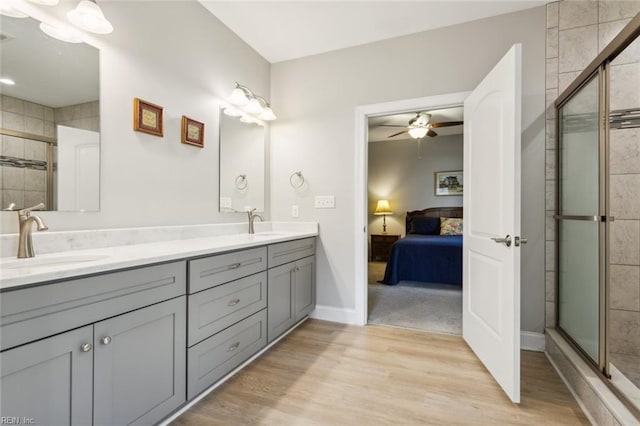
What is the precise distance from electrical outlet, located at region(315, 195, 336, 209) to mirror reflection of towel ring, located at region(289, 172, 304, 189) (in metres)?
0.24

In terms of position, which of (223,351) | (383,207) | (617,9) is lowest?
(223,351)

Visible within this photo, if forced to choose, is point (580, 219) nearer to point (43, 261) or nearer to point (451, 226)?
point (43, 261)

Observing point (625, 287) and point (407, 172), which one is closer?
point (625, 287)

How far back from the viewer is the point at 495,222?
1.89m

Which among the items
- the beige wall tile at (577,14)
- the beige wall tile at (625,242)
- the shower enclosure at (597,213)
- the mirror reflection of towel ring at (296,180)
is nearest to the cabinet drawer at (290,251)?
the mirror reflection of towel ring at (296,180)

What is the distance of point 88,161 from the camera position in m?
1.58

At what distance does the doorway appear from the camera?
3.63 meters

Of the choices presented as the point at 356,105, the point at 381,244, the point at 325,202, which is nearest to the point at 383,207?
the point at 381,244

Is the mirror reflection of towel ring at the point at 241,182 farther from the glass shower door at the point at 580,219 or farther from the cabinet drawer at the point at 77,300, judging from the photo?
the glass shower door at the point at 580,219

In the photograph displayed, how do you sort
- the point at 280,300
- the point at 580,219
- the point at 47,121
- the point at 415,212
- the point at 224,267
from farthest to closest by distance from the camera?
1. the point at 415,212
2. the point at 280,300
3. the point at 580,219
4. the point at 224,267
5. the point at 47,121

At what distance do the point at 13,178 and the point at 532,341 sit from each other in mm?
3366

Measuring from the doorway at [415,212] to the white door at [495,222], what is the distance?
978 mm

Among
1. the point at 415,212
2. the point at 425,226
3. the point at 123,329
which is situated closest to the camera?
the point at 123,329

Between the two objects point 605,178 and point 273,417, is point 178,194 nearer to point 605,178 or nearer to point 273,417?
point 273,417
